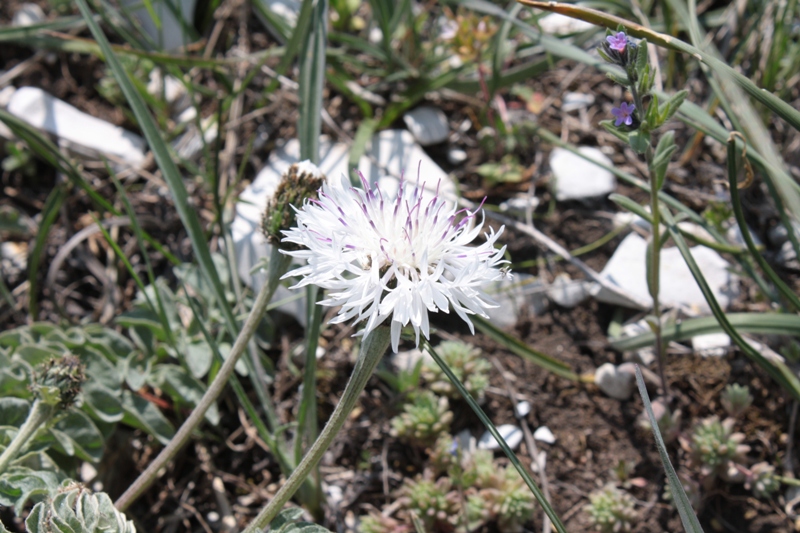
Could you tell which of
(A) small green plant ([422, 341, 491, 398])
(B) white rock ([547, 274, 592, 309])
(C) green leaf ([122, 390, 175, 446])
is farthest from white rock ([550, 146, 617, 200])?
(C) green leaf ([122, 390, 175, 446])

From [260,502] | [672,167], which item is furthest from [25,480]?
[672,167]

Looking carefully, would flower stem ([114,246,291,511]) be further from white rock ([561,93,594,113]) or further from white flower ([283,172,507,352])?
white rock ([561,93,594,113])

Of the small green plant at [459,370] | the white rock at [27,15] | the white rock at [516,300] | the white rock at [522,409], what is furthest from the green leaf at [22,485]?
the white rock at [27,15]

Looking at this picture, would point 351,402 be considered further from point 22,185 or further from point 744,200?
point 22,185

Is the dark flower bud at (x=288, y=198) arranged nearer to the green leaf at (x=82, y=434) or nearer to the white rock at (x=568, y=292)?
the green leaf at (x=82, y=434)

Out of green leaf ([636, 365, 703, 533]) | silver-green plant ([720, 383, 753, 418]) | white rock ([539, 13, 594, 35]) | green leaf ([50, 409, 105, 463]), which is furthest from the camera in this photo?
white rock ([539, 13, 594, 35])
